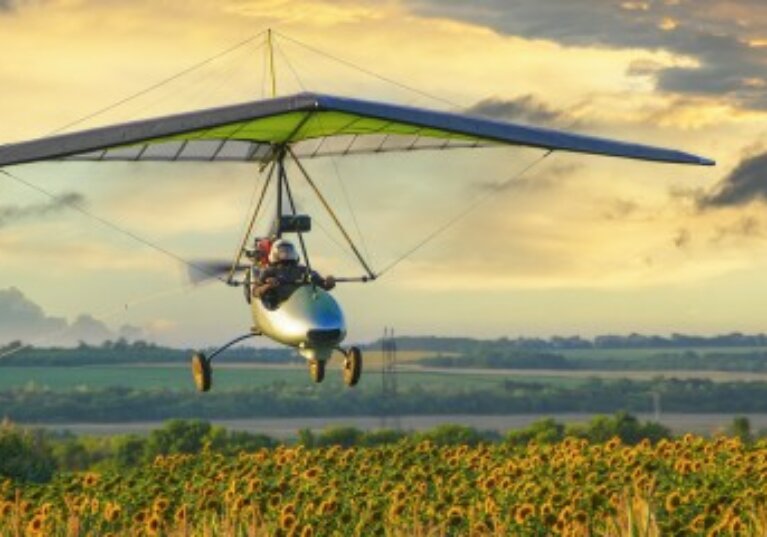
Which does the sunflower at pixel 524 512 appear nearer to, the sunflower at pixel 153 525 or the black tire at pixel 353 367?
the sunflower at pixel 153 525

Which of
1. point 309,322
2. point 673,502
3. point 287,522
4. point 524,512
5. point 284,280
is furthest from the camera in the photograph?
point 284,280

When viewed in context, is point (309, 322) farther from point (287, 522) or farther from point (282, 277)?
point (287, 522)

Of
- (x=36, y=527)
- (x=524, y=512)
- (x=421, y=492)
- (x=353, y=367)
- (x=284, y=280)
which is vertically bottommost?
(x=36, y=527)

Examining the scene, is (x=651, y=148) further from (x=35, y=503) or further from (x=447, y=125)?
(x=35, y=503)

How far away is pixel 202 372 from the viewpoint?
23562mm

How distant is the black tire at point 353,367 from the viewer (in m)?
22.4

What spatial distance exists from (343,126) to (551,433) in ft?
36.5

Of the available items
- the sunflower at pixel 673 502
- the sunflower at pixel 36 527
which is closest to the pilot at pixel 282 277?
the sunflower at pixel 36 527

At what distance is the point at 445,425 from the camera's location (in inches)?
1265

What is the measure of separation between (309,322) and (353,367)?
1532 millimetres

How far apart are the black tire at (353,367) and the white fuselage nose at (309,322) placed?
111 centimetres

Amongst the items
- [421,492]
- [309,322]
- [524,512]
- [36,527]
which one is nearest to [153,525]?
[36,527]

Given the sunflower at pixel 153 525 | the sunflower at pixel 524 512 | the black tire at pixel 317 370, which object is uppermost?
the black tire at pixel 317 370

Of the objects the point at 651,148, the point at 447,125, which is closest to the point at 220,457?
the point at 447,125
